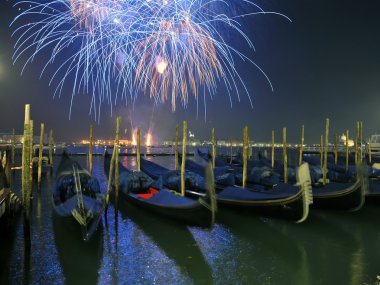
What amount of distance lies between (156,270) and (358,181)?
5.88 meters

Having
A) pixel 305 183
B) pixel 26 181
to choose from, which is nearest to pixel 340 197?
pixel 305 183

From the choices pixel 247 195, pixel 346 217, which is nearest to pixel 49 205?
pixel 247 195

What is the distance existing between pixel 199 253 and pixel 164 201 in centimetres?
214

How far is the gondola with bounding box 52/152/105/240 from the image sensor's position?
621 centimetres

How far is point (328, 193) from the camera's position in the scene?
8.80m

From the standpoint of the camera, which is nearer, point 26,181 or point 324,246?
point 26,181

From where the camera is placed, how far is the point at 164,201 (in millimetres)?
7770

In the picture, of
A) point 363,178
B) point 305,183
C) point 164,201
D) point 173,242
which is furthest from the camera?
point 363,178

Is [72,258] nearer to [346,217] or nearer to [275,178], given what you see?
[346,217]

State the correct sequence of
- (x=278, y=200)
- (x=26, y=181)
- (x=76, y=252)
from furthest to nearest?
(x=278, y=200) → (x=76, y=252) → (x=26, y=181)

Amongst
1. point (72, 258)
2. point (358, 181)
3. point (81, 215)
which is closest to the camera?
point (72, 258)

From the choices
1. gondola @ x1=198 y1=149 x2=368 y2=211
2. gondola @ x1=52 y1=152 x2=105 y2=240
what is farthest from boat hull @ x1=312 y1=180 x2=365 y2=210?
gondola @ x1=52 y1=152 x2=105 y2=240

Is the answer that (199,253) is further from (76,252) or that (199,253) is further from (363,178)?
(363,178)

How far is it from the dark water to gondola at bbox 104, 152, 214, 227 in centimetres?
36
